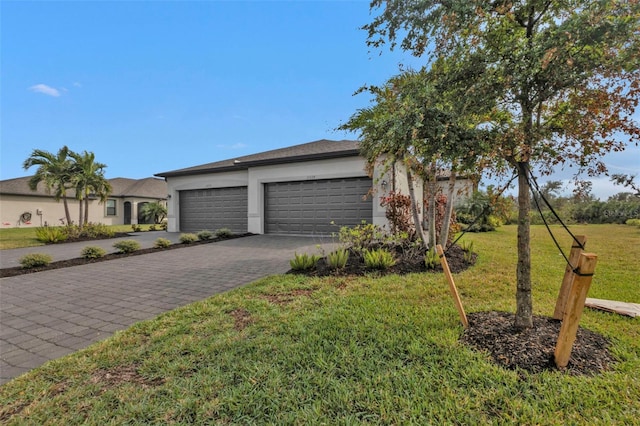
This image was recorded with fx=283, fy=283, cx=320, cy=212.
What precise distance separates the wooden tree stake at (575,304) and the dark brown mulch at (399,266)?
121 inches

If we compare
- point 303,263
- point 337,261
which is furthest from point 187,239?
point 337,261

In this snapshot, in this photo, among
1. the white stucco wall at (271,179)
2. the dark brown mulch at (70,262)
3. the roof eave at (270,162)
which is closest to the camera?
the dark brown mulch at (70,262)

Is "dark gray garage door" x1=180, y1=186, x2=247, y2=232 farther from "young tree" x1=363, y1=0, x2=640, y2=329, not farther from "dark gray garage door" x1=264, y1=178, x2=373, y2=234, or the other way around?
"young tree" x1=363, y1=0, x2=640, y2=329

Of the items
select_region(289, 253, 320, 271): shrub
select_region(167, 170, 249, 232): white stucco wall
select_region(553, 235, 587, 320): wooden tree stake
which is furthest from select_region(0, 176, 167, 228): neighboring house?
select_region(553, 235, 587, 320): wooden tree stake

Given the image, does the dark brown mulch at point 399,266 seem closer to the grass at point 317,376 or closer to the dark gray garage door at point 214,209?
the grass at point 317,376

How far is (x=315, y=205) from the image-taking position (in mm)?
11984

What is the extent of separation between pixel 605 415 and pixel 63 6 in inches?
488

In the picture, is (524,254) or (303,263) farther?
(303,263)

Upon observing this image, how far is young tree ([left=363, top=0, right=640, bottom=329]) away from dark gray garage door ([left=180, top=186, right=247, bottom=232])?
1238 cm

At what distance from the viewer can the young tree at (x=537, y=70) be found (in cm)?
208

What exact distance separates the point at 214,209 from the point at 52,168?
286 inches

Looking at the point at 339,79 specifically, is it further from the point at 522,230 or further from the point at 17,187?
the point at 17,187

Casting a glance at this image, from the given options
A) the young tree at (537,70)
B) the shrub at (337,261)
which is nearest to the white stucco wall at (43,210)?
the shrub at (337,261)

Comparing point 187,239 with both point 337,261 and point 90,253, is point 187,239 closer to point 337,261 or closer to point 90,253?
point 90,253
